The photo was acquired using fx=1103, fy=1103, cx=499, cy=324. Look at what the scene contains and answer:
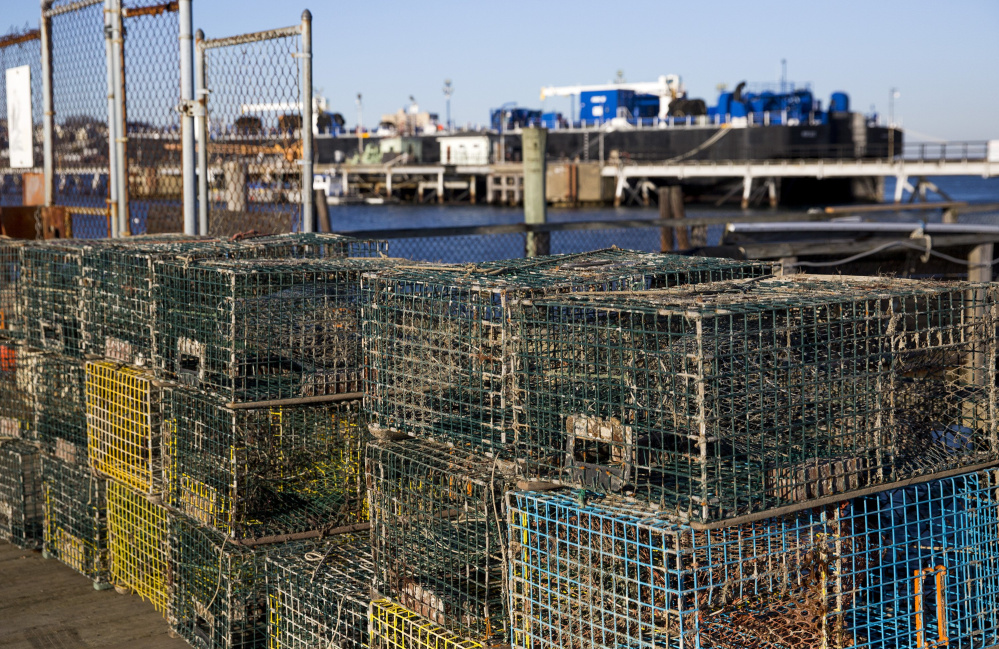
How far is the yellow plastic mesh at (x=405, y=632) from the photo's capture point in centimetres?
353

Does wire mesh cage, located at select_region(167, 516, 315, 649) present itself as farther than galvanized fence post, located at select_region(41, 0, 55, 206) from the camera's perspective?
No

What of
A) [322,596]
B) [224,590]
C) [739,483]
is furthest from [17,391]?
[739,483]

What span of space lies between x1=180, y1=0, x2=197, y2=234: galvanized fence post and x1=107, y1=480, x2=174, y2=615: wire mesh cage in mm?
2763

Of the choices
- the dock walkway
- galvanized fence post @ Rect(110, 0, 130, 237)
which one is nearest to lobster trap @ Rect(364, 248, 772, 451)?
the dock walkway

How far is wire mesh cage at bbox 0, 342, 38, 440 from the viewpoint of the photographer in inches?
247

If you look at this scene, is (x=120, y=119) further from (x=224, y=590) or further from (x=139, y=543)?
(x=224, y=590)

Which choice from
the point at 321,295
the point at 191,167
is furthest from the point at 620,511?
the point at 191,167

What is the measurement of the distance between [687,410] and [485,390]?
85 cm

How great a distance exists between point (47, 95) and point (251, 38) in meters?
2.40

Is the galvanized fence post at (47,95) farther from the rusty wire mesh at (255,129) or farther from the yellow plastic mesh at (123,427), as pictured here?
the yellow plastic mesh at (123,427)

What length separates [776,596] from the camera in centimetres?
315

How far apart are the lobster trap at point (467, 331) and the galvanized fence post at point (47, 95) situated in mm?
6204

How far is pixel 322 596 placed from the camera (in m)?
4.12

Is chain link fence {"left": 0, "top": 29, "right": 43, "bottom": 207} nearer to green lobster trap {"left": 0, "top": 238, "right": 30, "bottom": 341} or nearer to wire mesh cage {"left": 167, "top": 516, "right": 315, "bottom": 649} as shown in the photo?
green lobster trap {"left": 0, "top": 238, "right": 30, "bottom": 341}
